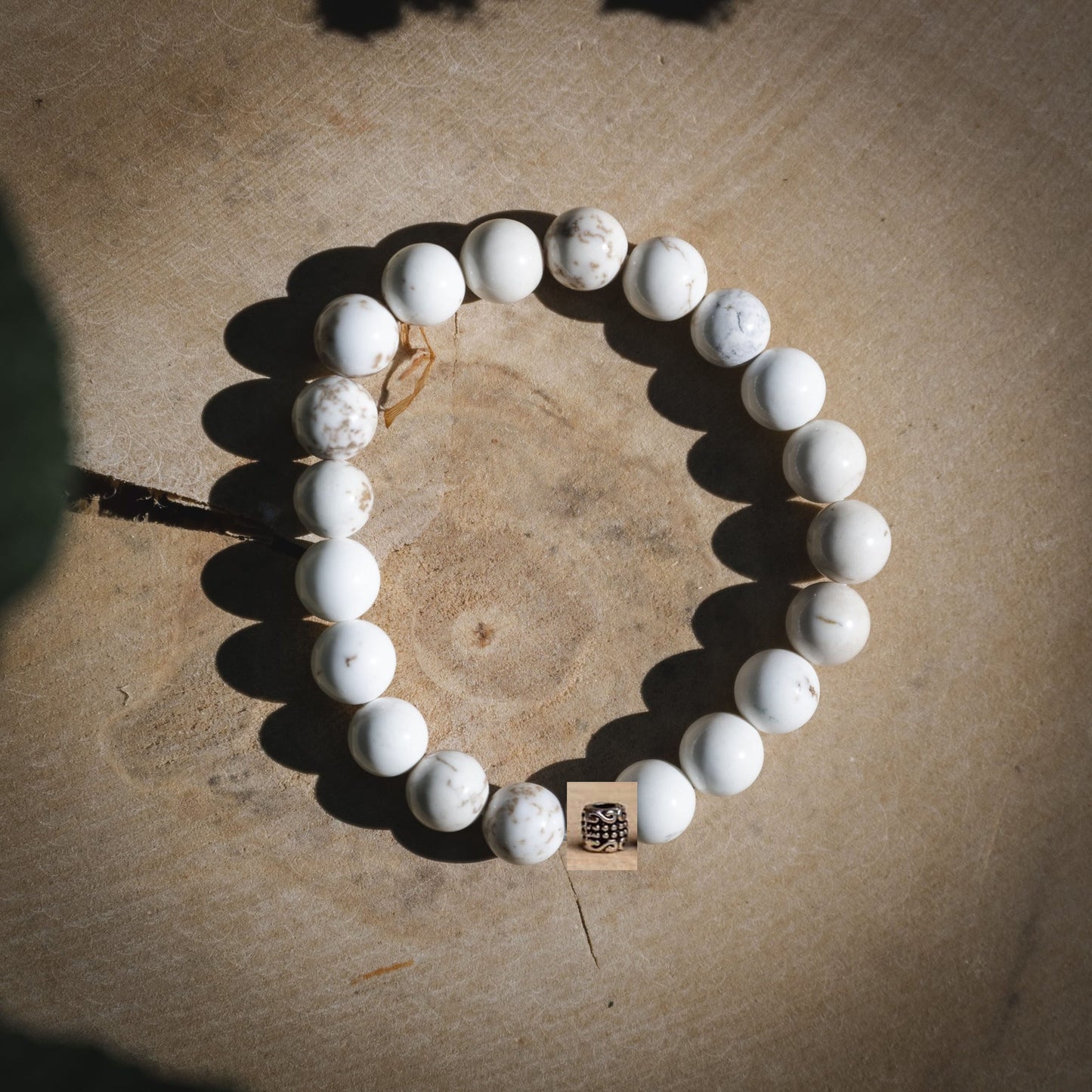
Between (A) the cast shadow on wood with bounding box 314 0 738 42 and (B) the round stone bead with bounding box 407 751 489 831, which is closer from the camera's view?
(B) the round stone bead with bounding box 407 751 489 831

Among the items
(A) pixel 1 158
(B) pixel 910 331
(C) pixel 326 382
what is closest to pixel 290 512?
(C) pixel 326 382

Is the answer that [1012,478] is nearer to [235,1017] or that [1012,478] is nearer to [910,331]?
[910,331]

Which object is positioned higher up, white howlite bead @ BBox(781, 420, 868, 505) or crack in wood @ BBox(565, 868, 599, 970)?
white howlite bead @ BBox(781, 420, 868, 505)

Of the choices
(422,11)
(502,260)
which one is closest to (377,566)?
(502,260)

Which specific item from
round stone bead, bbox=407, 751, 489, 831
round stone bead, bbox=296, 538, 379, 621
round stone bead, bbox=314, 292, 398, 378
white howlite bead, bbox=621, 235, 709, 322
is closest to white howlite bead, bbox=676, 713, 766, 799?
round stone bead, bbox=407, 751, 489, 831

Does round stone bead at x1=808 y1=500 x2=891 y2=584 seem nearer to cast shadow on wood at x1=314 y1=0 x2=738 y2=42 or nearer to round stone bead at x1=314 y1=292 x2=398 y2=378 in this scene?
round stone bead at x1=314 y1=292 x2=398 y2=378

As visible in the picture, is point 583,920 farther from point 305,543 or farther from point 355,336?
point 355,336

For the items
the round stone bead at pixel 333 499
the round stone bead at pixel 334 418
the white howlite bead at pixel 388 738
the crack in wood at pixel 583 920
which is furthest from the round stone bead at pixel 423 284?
the crack in wood at pixel 583 920
